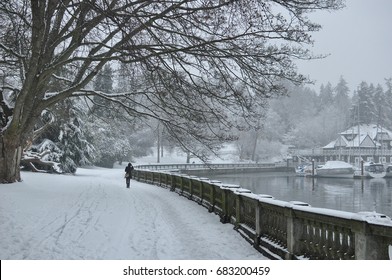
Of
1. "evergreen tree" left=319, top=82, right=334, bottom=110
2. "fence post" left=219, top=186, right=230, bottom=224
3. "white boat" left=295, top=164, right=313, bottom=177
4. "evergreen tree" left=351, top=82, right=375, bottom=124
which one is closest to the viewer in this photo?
"fence post" left=219, top=186, right=230, bottom=224

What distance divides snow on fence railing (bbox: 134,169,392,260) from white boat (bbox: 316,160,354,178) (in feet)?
209

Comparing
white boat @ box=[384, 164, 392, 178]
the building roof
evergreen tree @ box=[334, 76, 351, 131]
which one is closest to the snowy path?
the building roof

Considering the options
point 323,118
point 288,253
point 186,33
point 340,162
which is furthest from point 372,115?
point 288,253

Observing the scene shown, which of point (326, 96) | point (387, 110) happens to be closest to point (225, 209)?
point (387, 110)

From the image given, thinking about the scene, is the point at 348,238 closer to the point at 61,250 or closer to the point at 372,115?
the point at 61,250

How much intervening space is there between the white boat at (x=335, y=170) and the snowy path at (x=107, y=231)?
61.5m

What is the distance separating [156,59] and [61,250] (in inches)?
264

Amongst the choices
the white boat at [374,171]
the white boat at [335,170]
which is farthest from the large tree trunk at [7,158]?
the white boat at [335,170]

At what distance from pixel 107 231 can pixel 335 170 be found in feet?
225

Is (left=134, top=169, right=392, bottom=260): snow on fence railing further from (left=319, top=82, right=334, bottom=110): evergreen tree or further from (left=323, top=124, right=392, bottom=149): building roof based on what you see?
(left=319, top=82, right=334, bottom=110): evergreen tree

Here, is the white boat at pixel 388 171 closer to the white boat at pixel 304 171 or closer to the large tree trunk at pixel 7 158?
the white boat at pixel 304 171

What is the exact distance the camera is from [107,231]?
9438 mm

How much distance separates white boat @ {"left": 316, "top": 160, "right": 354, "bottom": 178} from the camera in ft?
233

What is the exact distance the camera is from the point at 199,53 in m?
12.4
